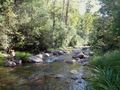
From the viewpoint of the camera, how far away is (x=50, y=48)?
35.1 metres

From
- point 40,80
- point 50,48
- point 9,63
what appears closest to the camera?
point 40,80

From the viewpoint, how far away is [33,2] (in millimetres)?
30094

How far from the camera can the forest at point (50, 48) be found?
13508mm

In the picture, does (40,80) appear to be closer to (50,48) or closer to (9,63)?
(9,63)

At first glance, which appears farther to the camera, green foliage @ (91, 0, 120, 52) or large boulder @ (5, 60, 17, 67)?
large boulder @ (5, 60, 17, 67)

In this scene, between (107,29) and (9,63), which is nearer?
(107,29)

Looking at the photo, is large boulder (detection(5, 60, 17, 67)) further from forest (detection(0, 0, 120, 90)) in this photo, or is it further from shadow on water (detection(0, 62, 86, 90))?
shadow on water (detection(0, 62, 86, 90))

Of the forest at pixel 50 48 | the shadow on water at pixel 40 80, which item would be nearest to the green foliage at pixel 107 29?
the forest at pixel 50 48

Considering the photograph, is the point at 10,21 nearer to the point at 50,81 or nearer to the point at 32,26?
the point at 32,26

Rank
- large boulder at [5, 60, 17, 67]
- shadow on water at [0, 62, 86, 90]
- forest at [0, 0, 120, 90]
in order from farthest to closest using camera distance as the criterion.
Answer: large boulder at [5, 60, 17, 67]
shadow on water at [0, 62, 86, 90]
forest at [0, 0, 120, 90]

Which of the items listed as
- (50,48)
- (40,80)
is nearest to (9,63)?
(40,80)

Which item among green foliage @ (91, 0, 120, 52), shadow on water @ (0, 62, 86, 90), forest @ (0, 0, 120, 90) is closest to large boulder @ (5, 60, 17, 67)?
forest @ (0, 0, 120, 90)

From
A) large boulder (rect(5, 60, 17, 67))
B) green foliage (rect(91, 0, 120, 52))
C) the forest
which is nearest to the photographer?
the forest

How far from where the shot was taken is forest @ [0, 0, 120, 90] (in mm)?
13508
